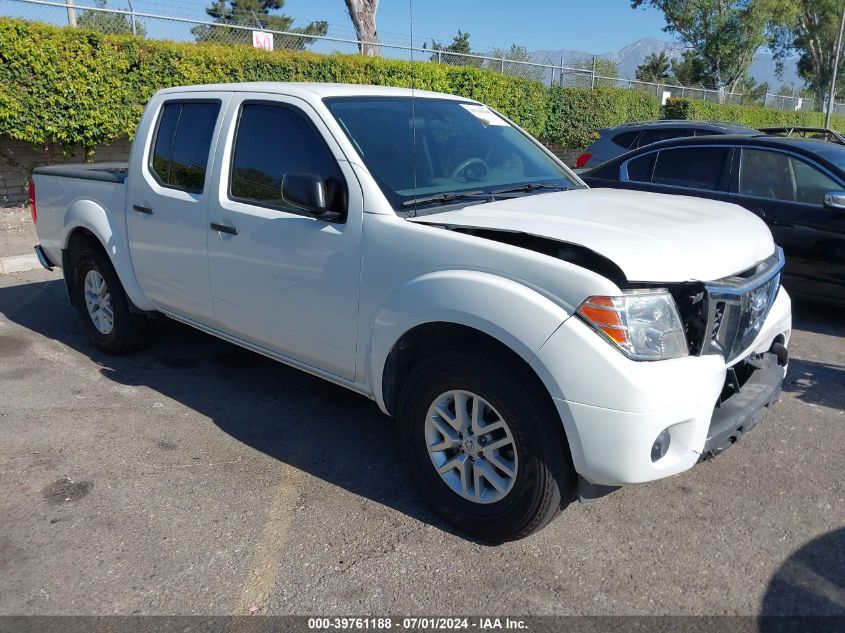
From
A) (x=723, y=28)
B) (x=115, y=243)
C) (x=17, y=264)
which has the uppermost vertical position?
(x=723, y=28)

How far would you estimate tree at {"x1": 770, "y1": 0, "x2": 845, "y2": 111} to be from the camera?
158 feet

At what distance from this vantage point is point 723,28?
4584cm

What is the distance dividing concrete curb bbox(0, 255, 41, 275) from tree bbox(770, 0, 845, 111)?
48724 mm

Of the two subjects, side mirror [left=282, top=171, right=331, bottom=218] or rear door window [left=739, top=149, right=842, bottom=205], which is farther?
rear door window [left=739, top=149, right=842, bottom=205]

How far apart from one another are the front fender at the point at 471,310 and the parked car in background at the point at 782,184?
14.3 ft

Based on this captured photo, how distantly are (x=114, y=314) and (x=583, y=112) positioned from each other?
1668 centimetres

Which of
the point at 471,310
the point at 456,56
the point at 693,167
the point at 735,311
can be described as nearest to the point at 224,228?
the point at 471,310

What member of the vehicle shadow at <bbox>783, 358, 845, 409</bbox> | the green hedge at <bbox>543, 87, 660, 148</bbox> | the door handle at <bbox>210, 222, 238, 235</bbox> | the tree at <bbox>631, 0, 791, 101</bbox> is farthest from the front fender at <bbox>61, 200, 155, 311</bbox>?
the tree at <bbox>631, 0, 791, 101</bbox>

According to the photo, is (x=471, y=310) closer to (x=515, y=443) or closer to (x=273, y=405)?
(x=515, y=443)

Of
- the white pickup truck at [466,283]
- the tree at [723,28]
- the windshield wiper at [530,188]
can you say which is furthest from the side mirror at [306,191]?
the tree at [723,28]

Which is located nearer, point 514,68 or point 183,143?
point 183,143

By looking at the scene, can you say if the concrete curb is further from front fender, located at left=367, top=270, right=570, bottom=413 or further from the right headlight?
the right headlight

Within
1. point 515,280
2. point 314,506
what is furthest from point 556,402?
point 314,506

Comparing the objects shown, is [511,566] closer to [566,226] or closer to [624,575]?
[624,575]
